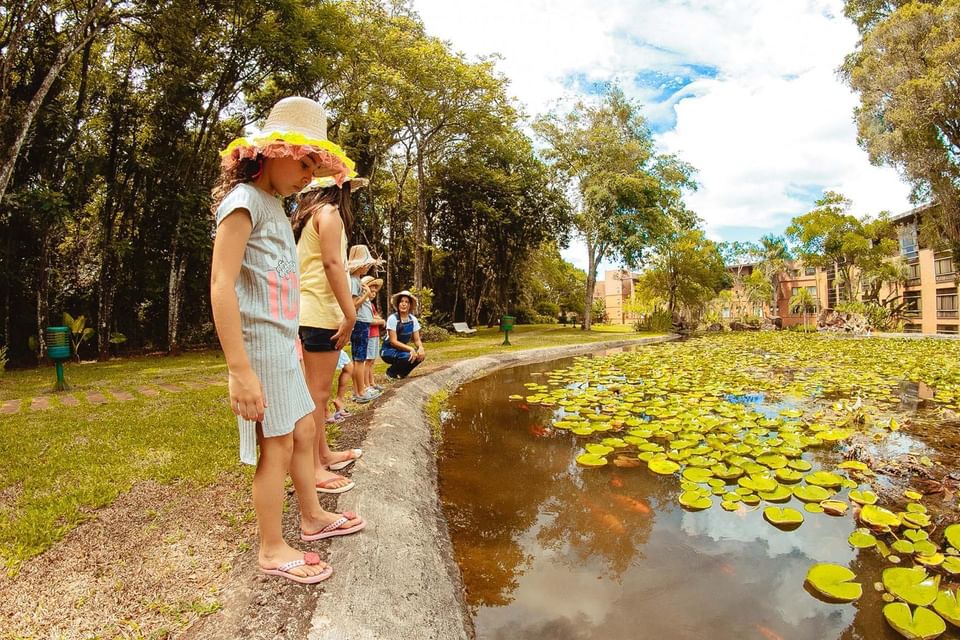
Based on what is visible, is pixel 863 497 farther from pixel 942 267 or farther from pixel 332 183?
pixel 942 267

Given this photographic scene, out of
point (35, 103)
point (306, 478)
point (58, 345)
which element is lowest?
point (306, 478)

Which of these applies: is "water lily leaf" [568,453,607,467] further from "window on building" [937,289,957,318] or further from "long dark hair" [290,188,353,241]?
"window on building" [937,289,957,318]

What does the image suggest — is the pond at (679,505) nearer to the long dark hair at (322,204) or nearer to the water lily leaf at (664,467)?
the water lily leaf at (664,467)

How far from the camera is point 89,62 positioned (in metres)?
8.97

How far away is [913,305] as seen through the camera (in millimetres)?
22688

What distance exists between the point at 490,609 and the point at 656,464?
1.69 meters

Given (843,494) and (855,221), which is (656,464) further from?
(855,221)

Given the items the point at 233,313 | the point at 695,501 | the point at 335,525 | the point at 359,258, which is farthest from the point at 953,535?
the point at 359,258

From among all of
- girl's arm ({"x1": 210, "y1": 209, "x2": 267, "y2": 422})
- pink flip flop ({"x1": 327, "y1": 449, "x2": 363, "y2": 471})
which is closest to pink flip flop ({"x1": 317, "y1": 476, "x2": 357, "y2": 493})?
pink flip flop ({"x1": 327, "y1": 449, "x2": 363, "y2": 471})

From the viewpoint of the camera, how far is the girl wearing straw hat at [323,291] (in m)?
2.01

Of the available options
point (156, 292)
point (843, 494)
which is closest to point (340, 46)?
point (156, 292)

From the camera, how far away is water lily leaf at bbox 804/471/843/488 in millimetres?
2635

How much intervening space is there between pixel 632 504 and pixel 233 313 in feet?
7.28

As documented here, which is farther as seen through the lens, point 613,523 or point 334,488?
point 613,523
